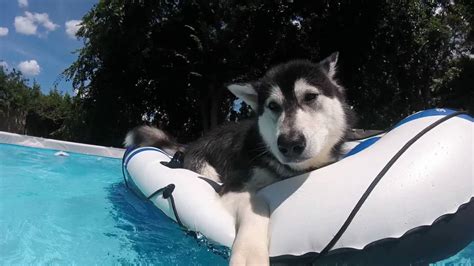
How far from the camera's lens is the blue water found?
316cm

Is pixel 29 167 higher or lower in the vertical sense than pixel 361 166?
lower

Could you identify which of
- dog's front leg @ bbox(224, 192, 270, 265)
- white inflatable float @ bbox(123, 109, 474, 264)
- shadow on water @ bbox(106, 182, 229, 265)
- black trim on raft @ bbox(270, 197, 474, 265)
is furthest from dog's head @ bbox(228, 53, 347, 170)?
shadow on water @ bbox(106, 182, 229, 265)

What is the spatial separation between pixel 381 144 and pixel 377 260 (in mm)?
781

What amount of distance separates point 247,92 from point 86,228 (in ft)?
6.76

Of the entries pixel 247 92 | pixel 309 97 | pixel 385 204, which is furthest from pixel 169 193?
pixel 385 204

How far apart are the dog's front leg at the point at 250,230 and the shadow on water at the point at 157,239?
0.92 feet

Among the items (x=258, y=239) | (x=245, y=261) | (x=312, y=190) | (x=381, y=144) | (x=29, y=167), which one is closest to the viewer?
(x=245, y=261)

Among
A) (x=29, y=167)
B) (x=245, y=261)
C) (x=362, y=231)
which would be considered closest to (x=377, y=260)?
(x=362, y=231)

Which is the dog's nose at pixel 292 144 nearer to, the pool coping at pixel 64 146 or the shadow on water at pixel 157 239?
the shadow on water at pixel 157 239

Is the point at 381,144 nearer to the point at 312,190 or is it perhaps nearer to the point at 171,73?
the point at 312,190

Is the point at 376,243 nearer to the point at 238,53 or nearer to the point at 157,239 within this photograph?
the point at 157,239

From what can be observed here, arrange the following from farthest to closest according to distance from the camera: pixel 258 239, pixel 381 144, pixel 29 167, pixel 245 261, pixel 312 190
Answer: pixel 29 167, pixel 381 144, pixel 312 190, pixel 258 239, pixel 245 261

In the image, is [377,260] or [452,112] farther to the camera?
[452,112]

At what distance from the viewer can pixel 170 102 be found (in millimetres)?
16297
